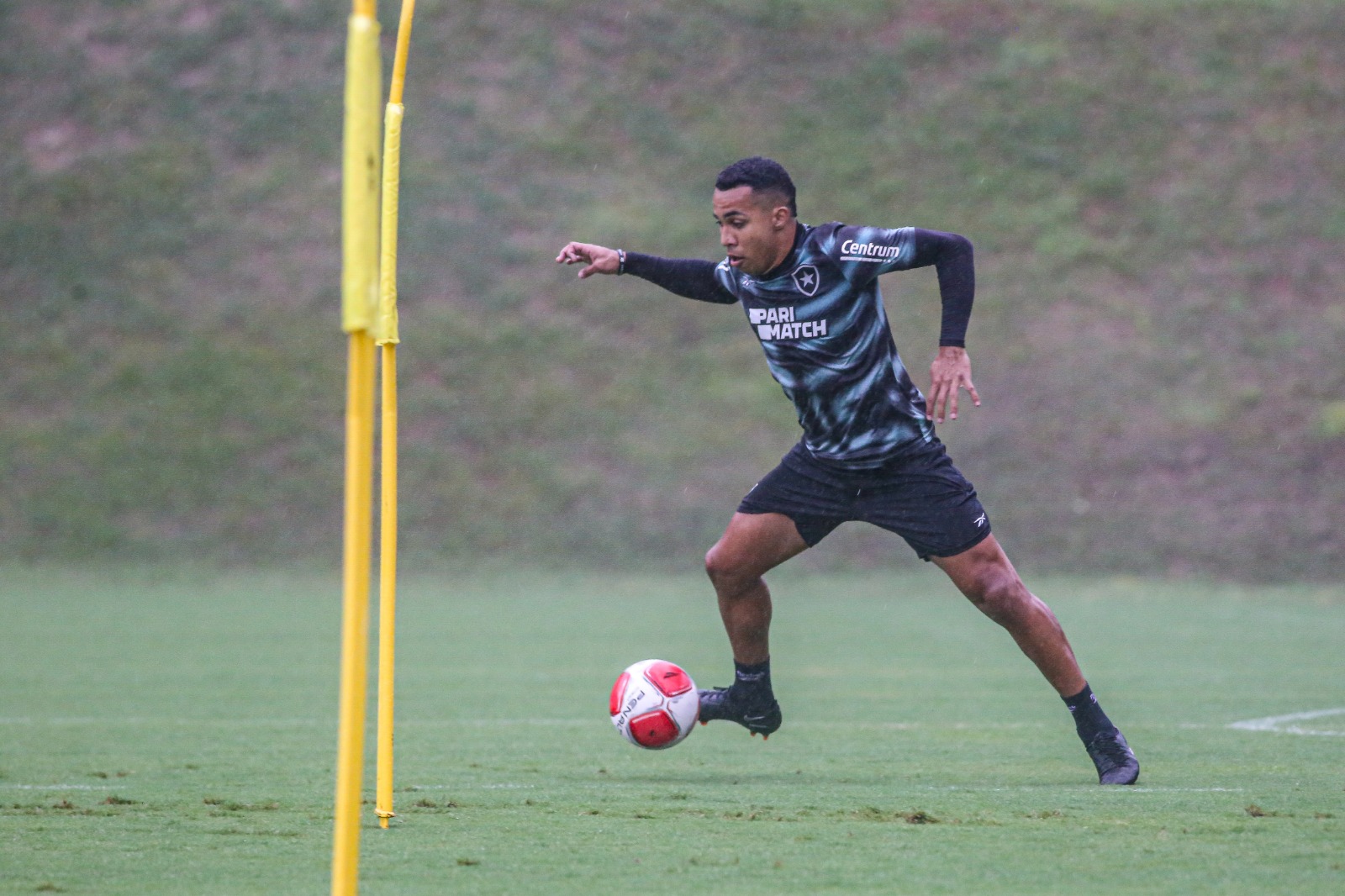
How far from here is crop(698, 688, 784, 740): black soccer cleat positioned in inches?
257

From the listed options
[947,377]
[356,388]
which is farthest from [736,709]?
[356,388]

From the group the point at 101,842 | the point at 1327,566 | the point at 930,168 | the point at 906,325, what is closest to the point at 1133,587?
the point at 1327,566

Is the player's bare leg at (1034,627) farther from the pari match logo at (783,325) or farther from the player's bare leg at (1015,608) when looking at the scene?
the pari match logo at (783,325)

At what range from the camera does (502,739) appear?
7410 mm

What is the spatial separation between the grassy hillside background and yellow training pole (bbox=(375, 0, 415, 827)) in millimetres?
14707

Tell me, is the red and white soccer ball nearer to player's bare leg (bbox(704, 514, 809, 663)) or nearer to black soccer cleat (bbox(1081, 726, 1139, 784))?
player's bare leg (bbox(704, 514, 809, 663))

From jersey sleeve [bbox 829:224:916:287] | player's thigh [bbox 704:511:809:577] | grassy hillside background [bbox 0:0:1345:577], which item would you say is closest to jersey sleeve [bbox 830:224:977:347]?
jersey sleeve [bbox 829:224:916:287]

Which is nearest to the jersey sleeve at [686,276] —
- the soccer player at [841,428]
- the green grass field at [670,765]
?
the soccer player at [841,428]

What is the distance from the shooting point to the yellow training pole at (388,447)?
16.4 feet

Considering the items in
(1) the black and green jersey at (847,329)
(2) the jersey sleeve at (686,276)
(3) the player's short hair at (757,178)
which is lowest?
(1) the black and green jersey at (847,329)

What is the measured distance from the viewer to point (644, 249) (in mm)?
22453

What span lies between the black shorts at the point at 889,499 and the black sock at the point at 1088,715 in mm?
674

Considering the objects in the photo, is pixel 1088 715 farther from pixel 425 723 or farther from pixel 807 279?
pixel 425 723

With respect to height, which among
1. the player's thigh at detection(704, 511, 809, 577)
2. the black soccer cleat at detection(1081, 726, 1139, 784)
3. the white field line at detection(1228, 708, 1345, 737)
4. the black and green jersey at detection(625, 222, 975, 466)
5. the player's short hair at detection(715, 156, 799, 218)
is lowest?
the black soccer cleat at detection(1081, 726, 1139, 784)
